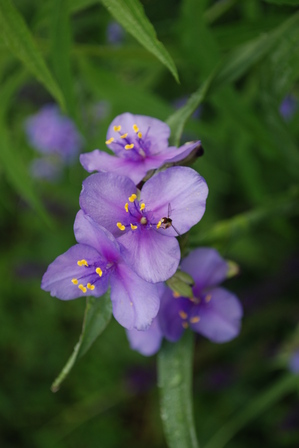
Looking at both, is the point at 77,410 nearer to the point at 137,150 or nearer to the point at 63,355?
the point at 63,355

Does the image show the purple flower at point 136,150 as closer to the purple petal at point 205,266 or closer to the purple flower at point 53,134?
the purple petal at point 205,266

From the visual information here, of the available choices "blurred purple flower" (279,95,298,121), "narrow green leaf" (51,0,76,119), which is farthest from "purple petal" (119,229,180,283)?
"blurred purple flower" (279,95,298,121)

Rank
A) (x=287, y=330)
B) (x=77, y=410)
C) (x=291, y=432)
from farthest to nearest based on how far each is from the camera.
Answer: (x=77, y=410)
(x=287, y=330)
(x=291, y=432)

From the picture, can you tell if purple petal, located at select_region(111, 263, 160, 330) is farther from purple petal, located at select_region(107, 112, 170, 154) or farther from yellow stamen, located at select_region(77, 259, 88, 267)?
purple petal, located at select_region(107, 112, 170, 154)

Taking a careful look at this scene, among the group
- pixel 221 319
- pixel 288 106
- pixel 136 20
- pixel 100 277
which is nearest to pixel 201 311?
pixel 221 319

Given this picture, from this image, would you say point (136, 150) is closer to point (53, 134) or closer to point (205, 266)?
point (205, 266)

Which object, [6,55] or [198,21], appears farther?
[6,55]

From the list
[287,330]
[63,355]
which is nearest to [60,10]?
[287,330]
